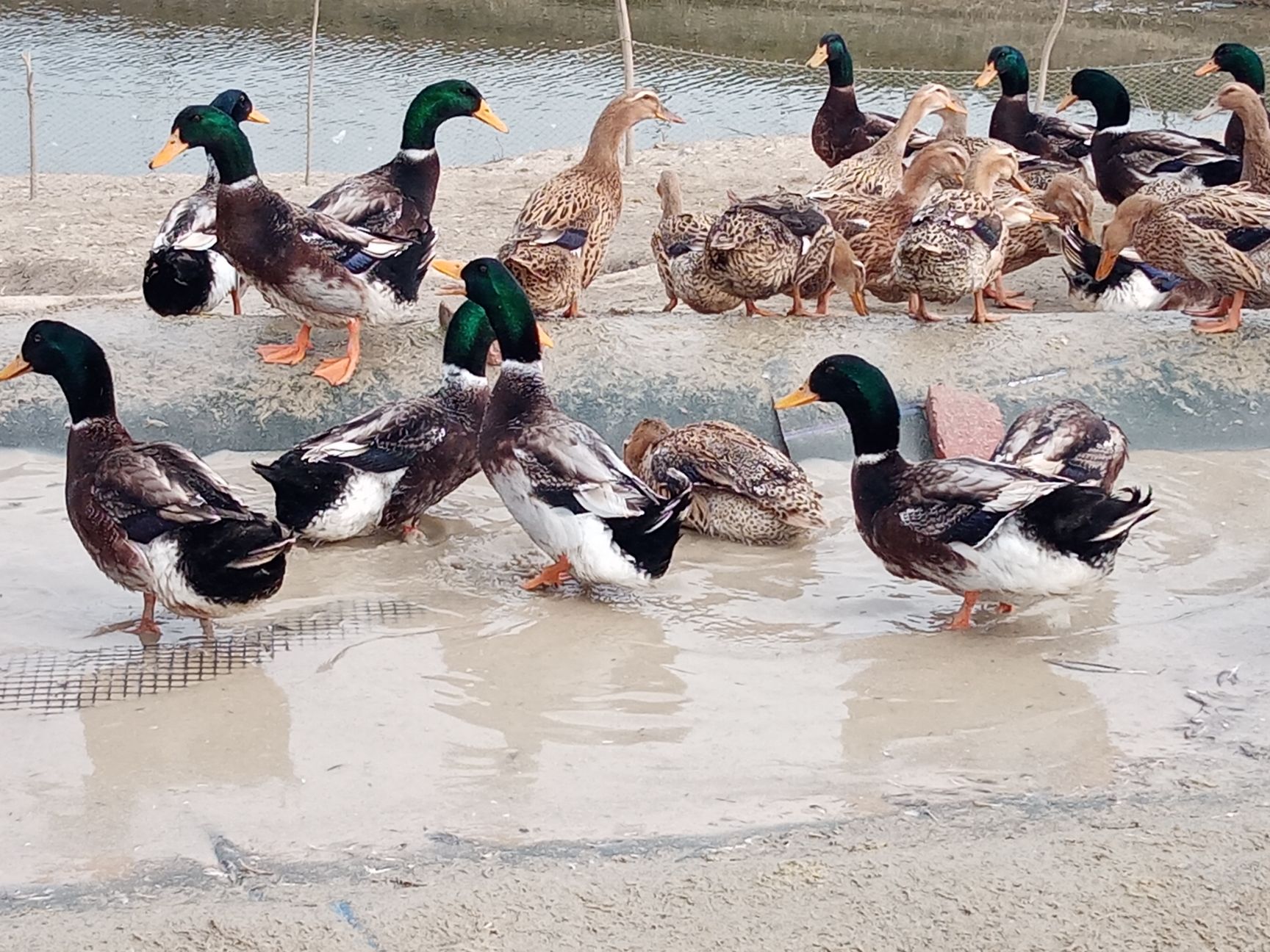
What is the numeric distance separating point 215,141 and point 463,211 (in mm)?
5540

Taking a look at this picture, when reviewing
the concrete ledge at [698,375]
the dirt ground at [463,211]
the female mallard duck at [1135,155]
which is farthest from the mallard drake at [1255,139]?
the concrete ledge at [698,375]

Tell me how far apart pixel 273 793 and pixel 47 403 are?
9.81ft

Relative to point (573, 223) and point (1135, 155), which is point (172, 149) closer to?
point (573, 223)

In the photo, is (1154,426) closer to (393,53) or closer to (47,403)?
(47,403)

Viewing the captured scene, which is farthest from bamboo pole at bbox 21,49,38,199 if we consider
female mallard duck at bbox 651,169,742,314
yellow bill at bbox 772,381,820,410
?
yellow bill at bbox 772,381,820,410

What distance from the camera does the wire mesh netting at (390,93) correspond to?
50.5ft

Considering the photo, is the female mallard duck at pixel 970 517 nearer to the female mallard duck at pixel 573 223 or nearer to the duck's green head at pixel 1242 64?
the female mallard duck at pixel 573 223

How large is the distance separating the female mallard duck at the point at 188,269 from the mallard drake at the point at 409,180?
0.50m

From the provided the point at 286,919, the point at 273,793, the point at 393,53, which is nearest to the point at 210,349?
the point at 273,793

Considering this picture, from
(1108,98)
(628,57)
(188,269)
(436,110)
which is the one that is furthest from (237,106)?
(1108,98)

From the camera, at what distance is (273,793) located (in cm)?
381

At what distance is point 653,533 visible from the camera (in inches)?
192

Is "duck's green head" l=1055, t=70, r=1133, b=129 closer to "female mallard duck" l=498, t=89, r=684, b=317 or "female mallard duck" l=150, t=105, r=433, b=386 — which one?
"female mallard duck" l=498, t=89, r=684, b=317

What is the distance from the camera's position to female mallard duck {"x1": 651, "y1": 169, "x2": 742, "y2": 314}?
707cm
